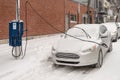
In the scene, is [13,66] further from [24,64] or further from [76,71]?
[76,71]

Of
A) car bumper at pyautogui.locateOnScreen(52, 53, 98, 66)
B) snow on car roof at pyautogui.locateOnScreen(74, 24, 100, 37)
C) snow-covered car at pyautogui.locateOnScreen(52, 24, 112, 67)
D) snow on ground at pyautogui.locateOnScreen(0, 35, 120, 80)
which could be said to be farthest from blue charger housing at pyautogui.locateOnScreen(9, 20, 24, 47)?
snow on car roof at pyautogui.locateOnScreen(74, 24, 100, 37)

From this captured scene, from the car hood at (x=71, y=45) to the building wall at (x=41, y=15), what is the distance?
6375 millimetres

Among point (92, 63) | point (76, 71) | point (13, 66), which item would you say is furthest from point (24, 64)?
point (92, 63)

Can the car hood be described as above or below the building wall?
below

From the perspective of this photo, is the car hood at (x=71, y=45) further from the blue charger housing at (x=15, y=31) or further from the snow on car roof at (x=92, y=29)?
the blue charger housing at (x=15, y=31)

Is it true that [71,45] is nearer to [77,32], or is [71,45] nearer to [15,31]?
[77,32]

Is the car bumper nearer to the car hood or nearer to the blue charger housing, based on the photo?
the car hood

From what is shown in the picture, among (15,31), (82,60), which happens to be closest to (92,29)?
(82,60)

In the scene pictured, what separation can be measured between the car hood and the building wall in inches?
251

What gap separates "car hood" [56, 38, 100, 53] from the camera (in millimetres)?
7987

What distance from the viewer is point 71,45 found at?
327 inches

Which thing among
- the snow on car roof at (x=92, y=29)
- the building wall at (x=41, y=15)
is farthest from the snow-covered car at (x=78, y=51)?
the building wall at (x=41, y=15)

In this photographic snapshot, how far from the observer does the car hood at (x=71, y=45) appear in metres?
7.99

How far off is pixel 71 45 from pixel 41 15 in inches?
435
